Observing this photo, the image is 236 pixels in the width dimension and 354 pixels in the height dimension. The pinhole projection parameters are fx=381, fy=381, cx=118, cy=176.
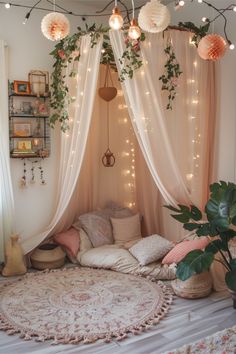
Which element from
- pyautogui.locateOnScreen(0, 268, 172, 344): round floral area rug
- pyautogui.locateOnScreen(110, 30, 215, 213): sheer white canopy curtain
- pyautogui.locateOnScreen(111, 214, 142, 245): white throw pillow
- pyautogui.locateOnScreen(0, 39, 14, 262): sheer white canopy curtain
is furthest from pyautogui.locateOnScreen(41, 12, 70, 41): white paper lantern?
pyautogui.locateOnScreen(111, 214, 142, 245): white throw pillow

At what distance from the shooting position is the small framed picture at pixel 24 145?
13.9 ft

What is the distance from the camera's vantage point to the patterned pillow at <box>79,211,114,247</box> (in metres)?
4.38

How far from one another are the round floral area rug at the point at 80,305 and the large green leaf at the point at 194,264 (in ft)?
1.25

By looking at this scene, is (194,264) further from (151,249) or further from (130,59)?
(130,59)

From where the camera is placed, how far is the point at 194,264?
2.90 m

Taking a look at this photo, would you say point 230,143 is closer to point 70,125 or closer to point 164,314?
point 70,125

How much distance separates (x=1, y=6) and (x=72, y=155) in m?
1.77

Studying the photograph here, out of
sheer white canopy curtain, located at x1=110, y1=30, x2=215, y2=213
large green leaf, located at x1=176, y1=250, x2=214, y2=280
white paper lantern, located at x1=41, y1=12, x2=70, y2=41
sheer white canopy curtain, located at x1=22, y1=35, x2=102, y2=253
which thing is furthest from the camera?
sheer white canopy curtain, located at x1=22, y1=35, x2=102, y2=253

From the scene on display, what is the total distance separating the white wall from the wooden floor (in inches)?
58.9

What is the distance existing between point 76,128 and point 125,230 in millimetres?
1380

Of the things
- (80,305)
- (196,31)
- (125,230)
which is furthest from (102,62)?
(80,305)

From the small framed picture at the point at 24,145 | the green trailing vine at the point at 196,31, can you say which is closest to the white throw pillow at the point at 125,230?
the small framed picture at the point at 24,145

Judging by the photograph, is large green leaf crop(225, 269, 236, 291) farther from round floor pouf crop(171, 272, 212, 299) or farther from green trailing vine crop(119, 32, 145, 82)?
green trailing vine crop(119, 32, 145, 82)

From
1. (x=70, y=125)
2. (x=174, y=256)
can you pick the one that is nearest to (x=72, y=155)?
(x=70, y=125)
